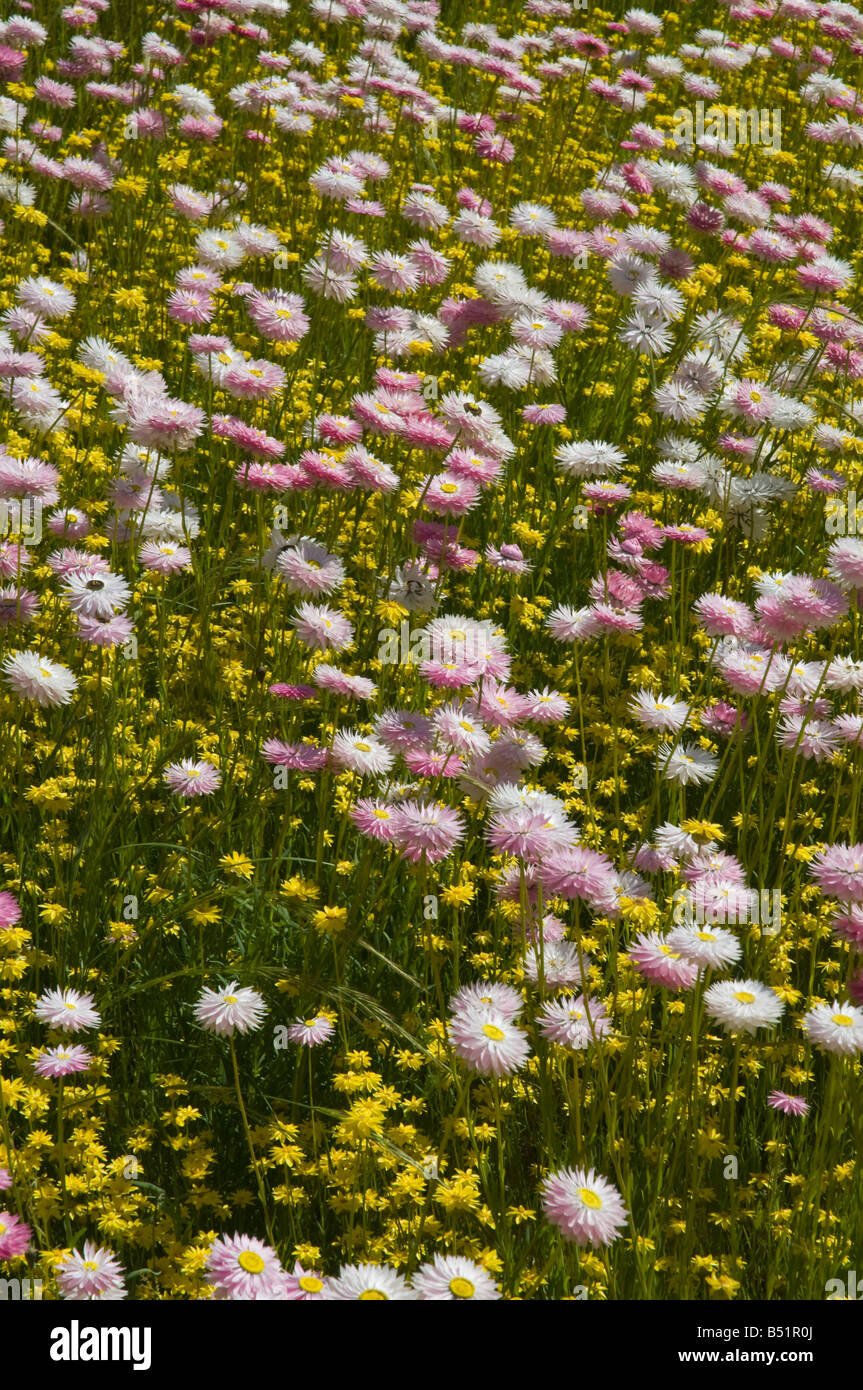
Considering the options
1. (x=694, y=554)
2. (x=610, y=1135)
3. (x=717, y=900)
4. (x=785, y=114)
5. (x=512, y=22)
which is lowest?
(x=610, y=1135)

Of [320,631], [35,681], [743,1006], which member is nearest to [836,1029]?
[743,1006]

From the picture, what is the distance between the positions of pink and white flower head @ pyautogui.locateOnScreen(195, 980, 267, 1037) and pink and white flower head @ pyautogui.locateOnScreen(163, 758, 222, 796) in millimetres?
494

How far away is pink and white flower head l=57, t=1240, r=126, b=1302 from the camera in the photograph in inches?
67.1

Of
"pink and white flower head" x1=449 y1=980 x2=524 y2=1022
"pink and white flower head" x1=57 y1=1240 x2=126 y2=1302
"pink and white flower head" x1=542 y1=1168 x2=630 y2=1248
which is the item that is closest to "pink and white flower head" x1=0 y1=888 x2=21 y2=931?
"pink and white flower head" x1=57 y1=1240 x2=126 y2=1302

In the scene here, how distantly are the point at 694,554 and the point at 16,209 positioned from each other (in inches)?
97.8

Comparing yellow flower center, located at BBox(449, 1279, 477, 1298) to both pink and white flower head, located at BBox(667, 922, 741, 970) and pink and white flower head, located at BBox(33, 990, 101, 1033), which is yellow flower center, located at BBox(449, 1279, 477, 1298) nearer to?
pink and white flower head, located at BBox(667, 922, 741, 970)

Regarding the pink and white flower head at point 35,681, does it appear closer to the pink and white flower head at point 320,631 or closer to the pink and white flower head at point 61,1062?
the pink and white flower head at point 320,631

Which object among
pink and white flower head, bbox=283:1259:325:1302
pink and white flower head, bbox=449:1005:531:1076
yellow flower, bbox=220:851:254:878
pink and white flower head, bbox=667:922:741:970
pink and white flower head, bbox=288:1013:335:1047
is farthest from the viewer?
yellow flower, bbox=220:851:254:878

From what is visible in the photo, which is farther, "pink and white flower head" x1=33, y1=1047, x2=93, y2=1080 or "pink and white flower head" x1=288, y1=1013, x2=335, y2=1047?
"pink and white flower head" x1=288, y1=1013, x2=335, y2=1047

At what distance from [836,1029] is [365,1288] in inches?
32.1

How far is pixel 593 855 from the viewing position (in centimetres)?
223

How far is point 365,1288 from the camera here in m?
1.54
